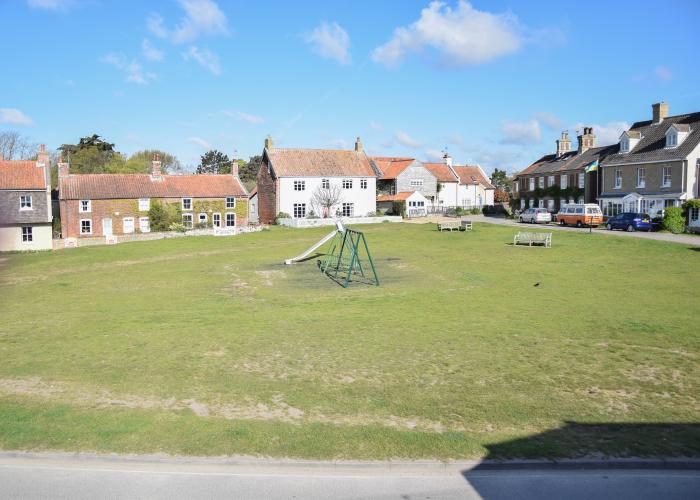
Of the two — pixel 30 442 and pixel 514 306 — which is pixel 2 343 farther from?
pixel 514 306

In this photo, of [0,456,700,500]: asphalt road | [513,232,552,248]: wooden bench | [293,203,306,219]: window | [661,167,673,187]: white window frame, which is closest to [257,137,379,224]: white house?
[293,203,306,219]: window

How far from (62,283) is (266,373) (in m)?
21.4

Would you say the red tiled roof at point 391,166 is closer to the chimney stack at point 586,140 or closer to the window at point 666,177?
the chimney stack at point 586,140

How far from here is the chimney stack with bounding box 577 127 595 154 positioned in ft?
222

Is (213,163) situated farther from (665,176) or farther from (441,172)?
(665,176)

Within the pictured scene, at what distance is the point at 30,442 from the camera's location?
9.81 metres

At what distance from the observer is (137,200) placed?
6203 cm

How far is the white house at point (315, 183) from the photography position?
69438 mm

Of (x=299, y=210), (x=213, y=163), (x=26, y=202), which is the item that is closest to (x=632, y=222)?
(x=299, y=210)

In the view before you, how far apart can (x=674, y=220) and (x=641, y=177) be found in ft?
35.0

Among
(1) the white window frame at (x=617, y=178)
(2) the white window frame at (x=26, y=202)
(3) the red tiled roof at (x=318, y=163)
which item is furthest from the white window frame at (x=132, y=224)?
(1) the white window frame at (x=617, y=178)

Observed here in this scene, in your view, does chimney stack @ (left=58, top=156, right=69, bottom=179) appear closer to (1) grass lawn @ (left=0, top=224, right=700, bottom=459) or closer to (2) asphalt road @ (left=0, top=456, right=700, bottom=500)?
(1) grass lawn @ (left=0, top=224, right=700, bottom=459)

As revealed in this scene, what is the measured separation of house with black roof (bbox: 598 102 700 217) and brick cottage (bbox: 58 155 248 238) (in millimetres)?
39006

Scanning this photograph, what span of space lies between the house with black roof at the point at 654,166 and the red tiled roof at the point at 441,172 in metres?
28.4
